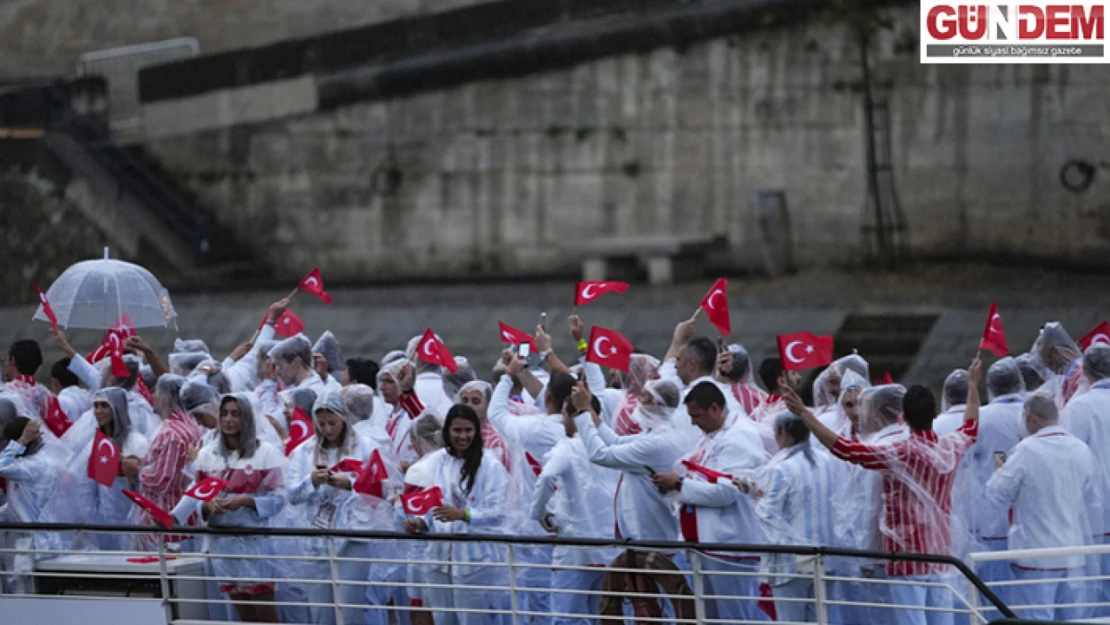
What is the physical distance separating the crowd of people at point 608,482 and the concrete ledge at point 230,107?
13020mm

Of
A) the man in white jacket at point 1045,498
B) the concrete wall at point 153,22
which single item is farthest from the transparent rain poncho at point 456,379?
the concrete wall at point 153,22

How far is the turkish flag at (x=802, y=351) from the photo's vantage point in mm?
8531

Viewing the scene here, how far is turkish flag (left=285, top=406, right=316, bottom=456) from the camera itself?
9055 mm

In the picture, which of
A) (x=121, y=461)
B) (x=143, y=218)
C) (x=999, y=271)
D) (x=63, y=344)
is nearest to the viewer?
(x=121, y=461)

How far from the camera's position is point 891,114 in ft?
70.0

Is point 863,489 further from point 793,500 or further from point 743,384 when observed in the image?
point 743,384

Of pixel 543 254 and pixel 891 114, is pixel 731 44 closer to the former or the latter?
pixel 891 114

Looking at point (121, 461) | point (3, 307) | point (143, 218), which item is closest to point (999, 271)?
point (143, 218)

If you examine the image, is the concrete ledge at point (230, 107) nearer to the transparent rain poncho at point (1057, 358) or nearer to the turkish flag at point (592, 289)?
the turkish flag at point (592, 289)

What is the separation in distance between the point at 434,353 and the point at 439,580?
2193 mm

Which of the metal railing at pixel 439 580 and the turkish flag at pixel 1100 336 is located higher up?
the turkish flag at pixel 1100 336

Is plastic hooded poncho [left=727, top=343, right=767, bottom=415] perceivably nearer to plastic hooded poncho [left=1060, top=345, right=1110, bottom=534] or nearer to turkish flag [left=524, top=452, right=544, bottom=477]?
turkish flag [left=524, top=452, right=544, bottom=477]

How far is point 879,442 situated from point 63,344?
5209mm

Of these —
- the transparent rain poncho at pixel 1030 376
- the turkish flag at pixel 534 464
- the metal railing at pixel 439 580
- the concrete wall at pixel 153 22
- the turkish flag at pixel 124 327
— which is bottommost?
the metal railing at pixel 439 580
